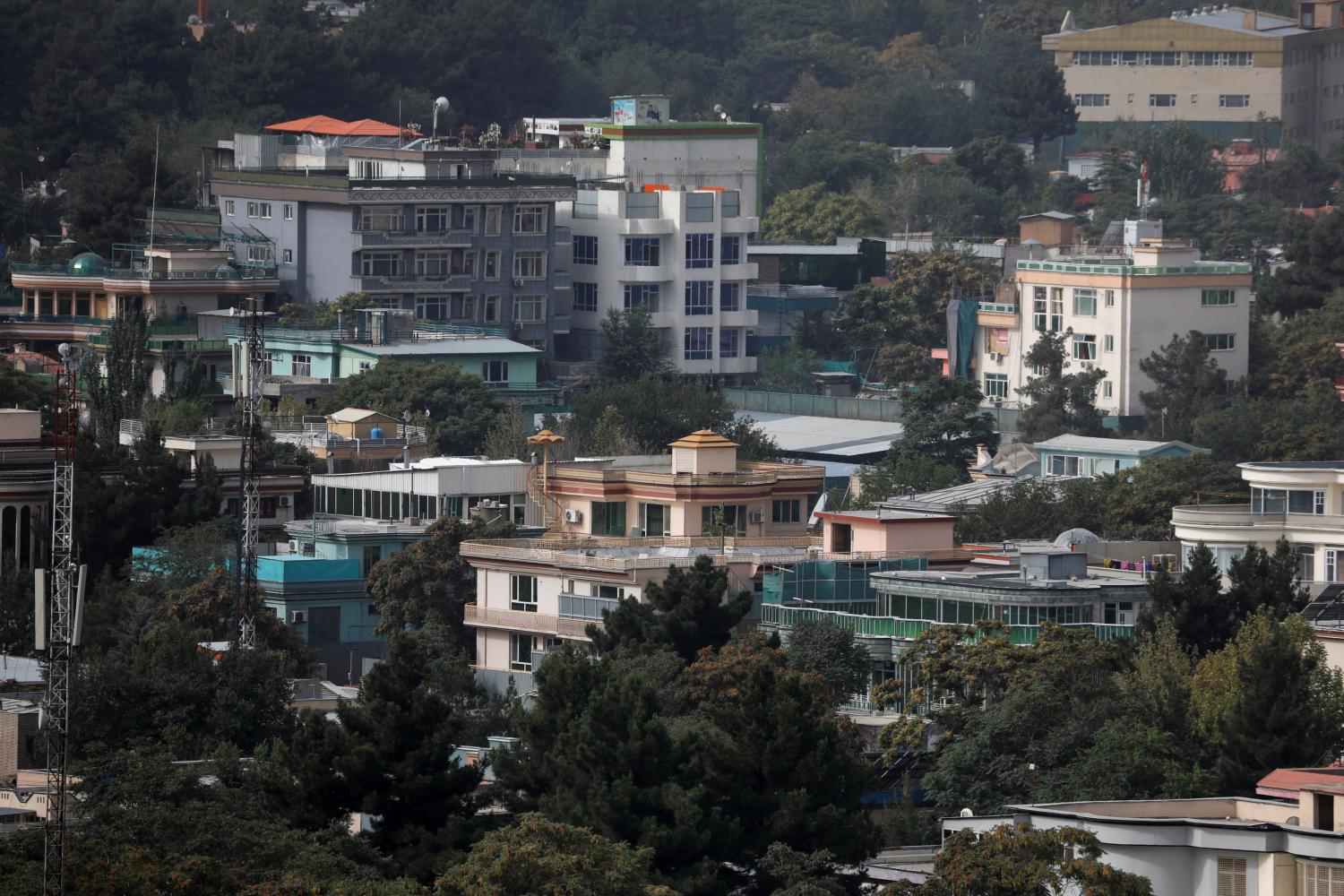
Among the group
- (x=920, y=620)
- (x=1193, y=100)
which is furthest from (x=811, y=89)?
(x=920, y=620)

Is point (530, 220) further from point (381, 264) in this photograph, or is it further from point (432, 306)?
point (381, 264)

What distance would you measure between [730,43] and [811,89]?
545cm

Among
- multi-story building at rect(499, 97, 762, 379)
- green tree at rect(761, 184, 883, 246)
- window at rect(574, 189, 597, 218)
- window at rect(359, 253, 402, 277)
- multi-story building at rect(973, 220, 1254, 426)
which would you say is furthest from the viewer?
green tree at rect(761, 184, 883, 246)

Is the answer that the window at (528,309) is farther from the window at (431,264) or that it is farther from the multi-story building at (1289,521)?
the multi-story building at (1289,521)

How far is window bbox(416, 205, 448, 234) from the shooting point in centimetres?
11381

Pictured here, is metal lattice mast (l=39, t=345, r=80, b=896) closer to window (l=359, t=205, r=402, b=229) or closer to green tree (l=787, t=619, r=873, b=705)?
green tree (l=787, t=619, r=873, b=705)

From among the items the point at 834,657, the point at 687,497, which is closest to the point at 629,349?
the point at 687,497

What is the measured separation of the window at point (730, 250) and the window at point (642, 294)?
2167 millimetres

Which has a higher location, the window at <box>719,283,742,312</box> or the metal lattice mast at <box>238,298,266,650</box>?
the window at <box>719,283,742,312</box>

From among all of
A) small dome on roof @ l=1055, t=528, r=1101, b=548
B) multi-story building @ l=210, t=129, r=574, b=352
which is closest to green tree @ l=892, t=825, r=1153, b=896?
small dome on roof @ l=1055, t=528, r=1101, b=548

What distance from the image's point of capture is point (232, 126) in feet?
446

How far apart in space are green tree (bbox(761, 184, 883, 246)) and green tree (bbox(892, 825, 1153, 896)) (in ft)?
326

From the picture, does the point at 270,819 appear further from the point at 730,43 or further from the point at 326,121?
the point at 730,43

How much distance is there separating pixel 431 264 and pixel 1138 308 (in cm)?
1982
